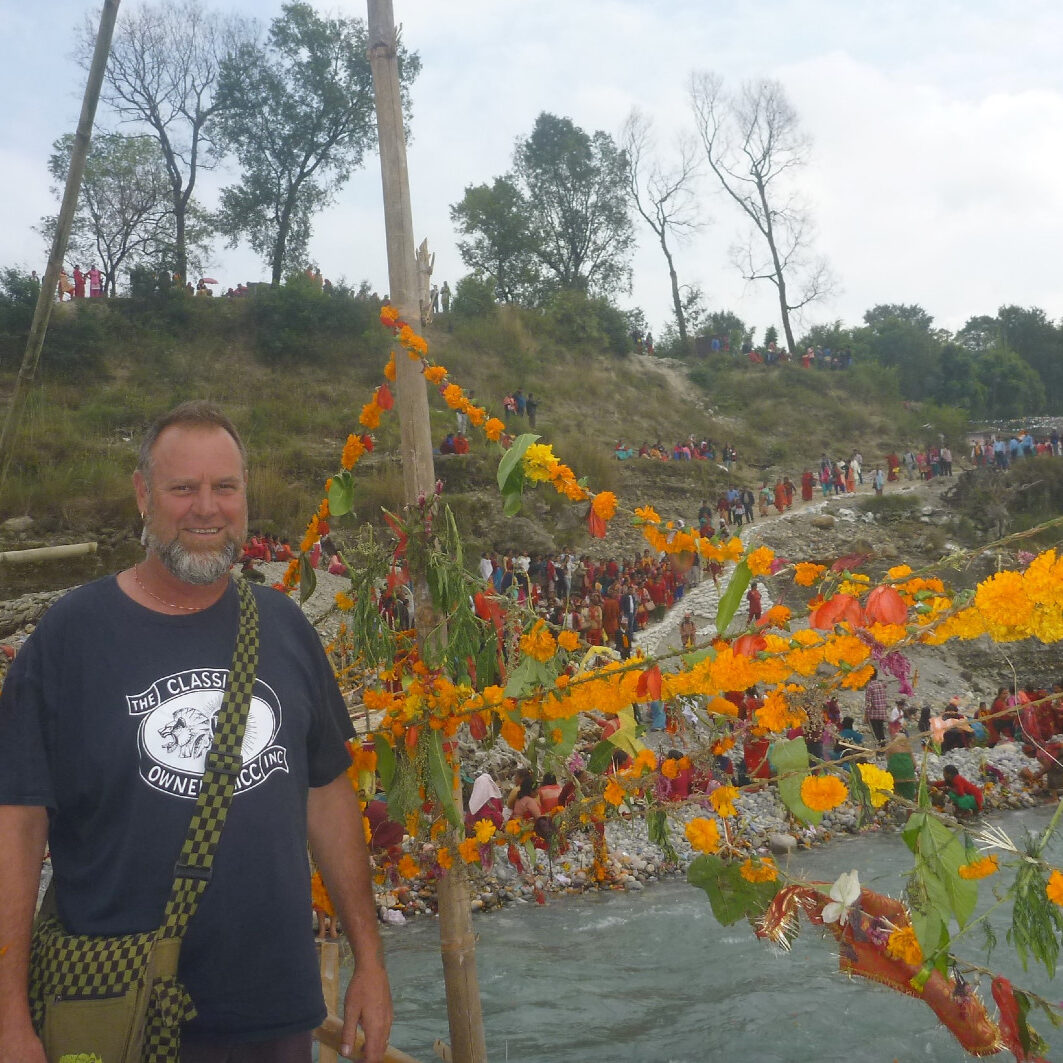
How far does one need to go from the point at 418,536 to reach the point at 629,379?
34.1 meters

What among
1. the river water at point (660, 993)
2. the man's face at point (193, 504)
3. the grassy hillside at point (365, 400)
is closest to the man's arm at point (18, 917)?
the man's face at point (193, 504)

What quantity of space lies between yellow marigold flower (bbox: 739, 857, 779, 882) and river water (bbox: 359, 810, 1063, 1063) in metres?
2.07

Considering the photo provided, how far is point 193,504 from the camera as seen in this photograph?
6.63 feet

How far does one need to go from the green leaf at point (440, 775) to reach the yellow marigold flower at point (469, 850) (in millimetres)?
205

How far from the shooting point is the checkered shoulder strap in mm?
1713

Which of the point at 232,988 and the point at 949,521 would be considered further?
the point at 949,521

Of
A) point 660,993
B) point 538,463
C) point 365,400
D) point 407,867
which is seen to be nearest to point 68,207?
point 538,463

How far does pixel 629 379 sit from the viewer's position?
3644cm

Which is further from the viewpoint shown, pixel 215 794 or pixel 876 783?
pixel 876 783

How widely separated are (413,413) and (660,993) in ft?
15.1

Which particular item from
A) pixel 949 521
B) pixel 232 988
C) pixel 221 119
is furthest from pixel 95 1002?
pixel 221 119

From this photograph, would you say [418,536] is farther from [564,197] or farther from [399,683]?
[564,197]

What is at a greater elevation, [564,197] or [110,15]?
[564,197]

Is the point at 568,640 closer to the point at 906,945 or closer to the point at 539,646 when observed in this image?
the point at 539,646
